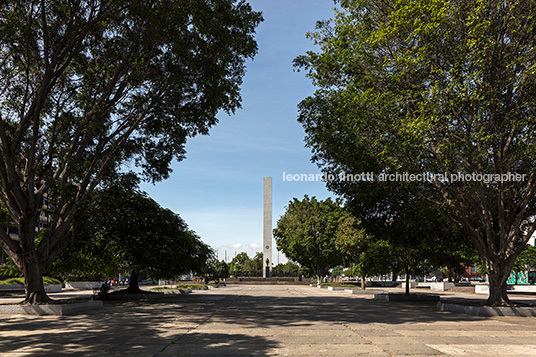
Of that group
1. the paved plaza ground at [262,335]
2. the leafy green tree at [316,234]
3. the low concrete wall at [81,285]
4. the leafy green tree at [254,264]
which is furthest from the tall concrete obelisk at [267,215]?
the paved plaza ground at [262,335]

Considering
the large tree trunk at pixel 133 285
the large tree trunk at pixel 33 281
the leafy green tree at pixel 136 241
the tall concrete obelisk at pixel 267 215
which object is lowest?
the large tree trunk at pixel 133 285

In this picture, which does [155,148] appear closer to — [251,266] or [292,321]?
[292,321]

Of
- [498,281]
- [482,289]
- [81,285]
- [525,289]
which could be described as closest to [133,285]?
[498,281]

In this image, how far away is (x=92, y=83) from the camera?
20.0 metres

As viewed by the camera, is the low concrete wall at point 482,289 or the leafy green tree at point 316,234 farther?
the leafy green tree at point 316,234

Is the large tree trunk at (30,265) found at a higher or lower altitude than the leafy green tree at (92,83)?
lower

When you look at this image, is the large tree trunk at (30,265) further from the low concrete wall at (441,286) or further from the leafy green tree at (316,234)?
the low concrete wall at (441,286)

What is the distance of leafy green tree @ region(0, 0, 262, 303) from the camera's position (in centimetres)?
1714

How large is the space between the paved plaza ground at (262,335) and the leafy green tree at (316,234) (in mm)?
35759

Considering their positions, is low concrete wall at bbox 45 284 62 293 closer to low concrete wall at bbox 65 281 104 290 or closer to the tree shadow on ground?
low concrete wall at bbox 65 281 104 290

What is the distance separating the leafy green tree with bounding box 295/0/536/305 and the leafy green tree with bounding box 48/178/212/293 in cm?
1113

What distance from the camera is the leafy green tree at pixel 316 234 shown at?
5488 cm

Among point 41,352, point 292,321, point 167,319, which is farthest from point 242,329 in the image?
point 41,352

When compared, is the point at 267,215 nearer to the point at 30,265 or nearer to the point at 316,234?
the point at 316,234
